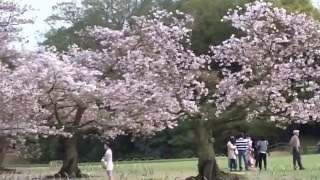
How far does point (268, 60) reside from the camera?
16000 millimetres

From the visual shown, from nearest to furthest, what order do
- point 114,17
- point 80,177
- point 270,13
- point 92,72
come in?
point 270,13 → point 92,72 → point 80,177 → point 114,17

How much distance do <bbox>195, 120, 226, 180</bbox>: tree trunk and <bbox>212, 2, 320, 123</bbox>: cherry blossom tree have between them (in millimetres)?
760

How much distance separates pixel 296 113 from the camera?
1658 cm

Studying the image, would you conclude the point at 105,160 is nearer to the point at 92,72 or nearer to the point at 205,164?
the point at 205,164

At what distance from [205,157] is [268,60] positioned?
3194mm

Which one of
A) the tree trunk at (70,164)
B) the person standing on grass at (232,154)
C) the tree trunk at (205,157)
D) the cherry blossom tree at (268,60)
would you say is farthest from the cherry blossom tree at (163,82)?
the tree trunk at (70,164)

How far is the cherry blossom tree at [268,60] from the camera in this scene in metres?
15.9

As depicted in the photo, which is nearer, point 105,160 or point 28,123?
point 105,160

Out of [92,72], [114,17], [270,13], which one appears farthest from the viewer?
[114,17]

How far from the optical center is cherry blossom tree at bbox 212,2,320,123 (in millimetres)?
15930

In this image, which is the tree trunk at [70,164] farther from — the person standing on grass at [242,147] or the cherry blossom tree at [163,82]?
the person standing on grass at [242,147]

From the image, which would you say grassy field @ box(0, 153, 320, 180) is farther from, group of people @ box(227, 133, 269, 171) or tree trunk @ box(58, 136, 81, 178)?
→ tree trunk @ box(58, 136, 81, 178)

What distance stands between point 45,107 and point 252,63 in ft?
23.0

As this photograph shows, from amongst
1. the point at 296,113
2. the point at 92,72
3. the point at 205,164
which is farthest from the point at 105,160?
the point at 296,113
